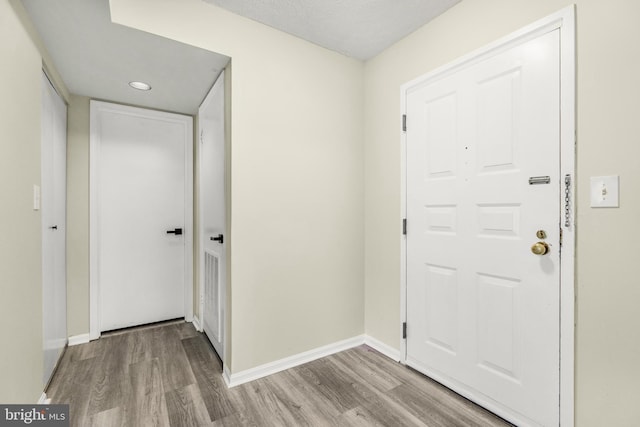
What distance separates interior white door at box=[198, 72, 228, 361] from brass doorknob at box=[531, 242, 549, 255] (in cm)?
185

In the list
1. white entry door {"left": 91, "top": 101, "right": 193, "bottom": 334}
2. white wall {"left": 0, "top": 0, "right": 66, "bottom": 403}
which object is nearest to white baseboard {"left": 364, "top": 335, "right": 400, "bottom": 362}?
white entry door {"left": 91, "top": 101, "right": 193, "bottom": 334}

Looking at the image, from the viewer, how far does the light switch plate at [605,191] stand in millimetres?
1217

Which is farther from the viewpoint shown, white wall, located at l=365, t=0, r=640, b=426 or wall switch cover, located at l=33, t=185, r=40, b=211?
wall switch cover, located at l=33, t=185, r=40, b=211

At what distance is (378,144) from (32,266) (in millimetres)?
2326

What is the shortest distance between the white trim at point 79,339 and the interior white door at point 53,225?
0.12m

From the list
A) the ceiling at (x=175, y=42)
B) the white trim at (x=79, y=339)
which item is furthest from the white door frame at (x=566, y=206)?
the white trim at (x=79, y=339)

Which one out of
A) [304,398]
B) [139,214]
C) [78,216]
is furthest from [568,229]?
[78,216]

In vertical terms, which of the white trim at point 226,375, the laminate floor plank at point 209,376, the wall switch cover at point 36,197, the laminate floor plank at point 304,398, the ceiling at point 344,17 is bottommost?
the laminate floor plank at point 209,376

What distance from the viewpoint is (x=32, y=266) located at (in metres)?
1.56

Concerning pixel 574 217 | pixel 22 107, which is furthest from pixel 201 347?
pixel 574 217

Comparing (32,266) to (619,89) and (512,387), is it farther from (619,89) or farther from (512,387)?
(619,89)

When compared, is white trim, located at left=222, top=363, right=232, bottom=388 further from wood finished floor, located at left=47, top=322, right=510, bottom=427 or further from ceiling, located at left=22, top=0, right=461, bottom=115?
ceiling, located at left=22, top=0, right=461, bottom=115

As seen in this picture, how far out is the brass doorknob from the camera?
1.41m

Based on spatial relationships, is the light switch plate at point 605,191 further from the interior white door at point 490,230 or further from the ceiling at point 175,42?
the ceiling at point 175,42
